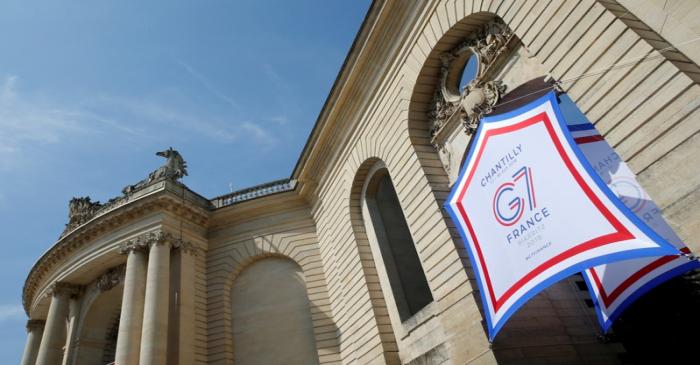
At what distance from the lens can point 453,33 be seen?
11.9 meters

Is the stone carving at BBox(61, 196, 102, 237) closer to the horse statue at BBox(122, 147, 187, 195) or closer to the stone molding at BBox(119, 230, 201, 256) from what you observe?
the horse statue at BBox(122, 147, 187, 195)

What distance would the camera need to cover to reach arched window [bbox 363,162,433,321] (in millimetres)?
14008

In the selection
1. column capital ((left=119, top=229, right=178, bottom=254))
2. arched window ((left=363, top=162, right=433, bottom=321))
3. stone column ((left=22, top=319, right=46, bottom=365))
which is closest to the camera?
arched window ((left=363, top=162, right=433, bottom=321))

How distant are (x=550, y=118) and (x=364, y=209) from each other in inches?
348

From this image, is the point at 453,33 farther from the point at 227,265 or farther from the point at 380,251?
the point at 227,265

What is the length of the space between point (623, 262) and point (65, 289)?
2191 cm

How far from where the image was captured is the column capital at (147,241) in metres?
17.4

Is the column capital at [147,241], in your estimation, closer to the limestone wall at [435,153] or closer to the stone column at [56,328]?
the stone column at [56,328]

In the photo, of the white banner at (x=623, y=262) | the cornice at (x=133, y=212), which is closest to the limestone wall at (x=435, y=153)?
the white banner at (x=623, y=262)

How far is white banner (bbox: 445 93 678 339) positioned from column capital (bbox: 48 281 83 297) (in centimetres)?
1878

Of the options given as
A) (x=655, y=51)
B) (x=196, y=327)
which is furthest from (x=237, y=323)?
(x=655, y=51)

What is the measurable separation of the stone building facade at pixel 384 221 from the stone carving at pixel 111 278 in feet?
0.79

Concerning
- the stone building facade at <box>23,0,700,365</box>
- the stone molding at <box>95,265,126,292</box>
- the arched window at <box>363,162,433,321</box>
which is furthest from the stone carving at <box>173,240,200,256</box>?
the arched window at <box>363,162,433,321</box>

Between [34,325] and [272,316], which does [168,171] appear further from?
[34,325]
